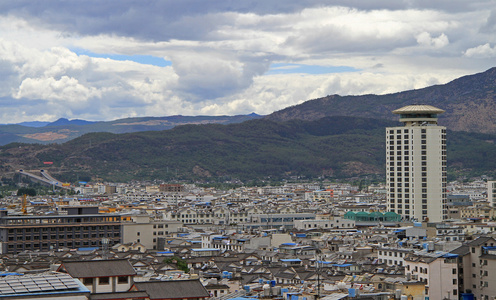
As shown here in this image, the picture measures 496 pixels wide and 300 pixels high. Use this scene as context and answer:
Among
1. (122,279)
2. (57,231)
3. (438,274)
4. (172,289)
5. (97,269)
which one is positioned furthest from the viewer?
(57,231)

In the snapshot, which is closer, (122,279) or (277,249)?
(122,279)

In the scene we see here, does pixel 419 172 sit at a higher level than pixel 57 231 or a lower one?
higher

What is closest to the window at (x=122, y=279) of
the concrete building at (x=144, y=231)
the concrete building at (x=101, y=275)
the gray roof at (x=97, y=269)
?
the concrete building at (x=101, y=275)

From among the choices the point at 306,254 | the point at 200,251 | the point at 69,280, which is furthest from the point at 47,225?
the point at 69,280

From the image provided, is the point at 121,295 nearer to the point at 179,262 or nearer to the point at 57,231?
the point at 179,262

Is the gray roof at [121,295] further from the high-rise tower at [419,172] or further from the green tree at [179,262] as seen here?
the high-rise tower at [419,172]

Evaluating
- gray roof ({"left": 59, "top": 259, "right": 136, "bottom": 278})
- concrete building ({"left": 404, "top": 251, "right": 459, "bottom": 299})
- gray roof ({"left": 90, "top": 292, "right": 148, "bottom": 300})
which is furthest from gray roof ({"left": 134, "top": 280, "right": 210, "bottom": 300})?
concrete building ({"left": 404, "top": 251, "right": 459, "bottom": 299})

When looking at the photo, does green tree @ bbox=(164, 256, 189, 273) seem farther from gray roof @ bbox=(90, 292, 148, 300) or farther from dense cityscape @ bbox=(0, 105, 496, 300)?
gray roof @ bbox=(90, 292, 148, 300)

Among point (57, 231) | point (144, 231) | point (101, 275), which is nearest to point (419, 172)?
point (144, 231)
